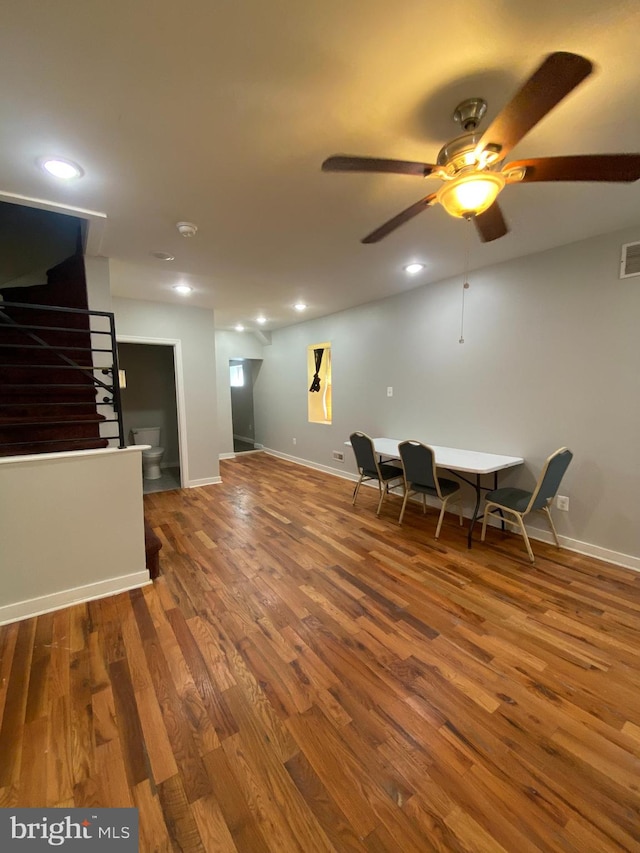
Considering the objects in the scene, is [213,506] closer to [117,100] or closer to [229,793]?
[229,793]

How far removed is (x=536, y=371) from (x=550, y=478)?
1.00m

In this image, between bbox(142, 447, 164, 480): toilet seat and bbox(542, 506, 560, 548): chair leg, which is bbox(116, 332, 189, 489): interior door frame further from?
bbox(542, 506, 560, 548): chair leg

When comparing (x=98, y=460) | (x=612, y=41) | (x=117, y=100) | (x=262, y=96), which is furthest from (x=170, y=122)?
(x=98, y=460)

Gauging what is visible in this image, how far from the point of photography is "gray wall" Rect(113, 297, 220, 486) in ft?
14.6

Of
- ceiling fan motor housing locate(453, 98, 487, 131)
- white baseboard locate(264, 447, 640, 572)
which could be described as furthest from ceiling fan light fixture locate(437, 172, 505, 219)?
white baseboard locate(264, 447, 640, 572)

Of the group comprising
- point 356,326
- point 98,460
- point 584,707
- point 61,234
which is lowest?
point 584,707

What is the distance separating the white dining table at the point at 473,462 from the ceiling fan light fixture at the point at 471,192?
1.98 m

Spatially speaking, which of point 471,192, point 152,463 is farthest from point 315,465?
point 471,192

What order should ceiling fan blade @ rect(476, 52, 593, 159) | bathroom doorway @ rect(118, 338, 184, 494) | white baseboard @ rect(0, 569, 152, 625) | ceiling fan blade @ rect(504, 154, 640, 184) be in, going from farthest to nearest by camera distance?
bathroom doorway @ rect(118, 338, 184, 494) < white baseboard @ rect(0, 569, 152, 625) < ceiling fan blade @ rect(504, 154, 640, 184) < ceiling fan blade @ rect(476, 52, 593, 159)

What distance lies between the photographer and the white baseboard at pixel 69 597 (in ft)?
6.82

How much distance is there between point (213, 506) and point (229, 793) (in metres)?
3.15

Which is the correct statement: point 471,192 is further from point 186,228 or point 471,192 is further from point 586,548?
point 586,548

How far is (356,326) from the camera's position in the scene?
488 cm

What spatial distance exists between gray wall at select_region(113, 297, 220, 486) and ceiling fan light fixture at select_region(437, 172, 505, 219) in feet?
13.2
